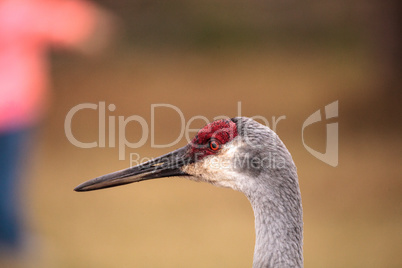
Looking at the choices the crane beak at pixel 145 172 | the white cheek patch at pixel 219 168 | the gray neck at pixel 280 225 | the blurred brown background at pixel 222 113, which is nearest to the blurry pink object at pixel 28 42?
the blurred brown background at pixel 222 113

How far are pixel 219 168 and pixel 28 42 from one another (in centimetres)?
150

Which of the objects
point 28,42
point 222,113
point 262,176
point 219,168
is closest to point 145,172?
point 219,168

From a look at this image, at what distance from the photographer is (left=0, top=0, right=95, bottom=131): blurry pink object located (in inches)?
88.7

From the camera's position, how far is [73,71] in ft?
14.9

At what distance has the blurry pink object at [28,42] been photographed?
7.39 ft

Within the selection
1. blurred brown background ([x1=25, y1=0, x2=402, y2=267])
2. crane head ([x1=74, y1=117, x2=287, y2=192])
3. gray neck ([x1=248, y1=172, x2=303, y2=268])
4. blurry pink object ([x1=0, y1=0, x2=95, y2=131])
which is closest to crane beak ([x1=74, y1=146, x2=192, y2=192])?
crane head ([x1=74, y1=117, x2=287, y2=192])

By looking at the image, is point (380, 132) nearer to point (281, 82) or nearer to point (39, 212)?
point (281, 82)

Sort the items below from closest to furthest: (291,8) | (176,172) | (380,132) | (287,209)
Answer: (287,209) → (176,172) → (380,132) → (291,8)

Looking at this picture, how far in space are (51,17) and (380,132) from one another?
2.29 metres

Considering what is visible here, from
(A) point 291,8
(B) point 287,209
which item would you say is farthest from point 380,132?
(B) point 287,209

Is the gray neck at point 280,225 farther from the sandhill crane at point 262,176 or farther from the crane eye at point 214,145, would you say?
the crane eye at point 214,145

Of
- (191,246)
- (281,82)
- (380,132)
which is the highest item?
(281,82)

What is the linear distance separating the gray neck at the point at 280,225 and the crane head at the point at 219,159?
0.05 m

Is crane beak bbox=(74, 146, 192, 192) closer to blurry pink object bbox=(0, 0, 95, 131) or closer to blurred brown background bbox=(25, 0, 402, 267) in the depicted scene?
blurry pink object bbox=(0, 0, 95, 131)
